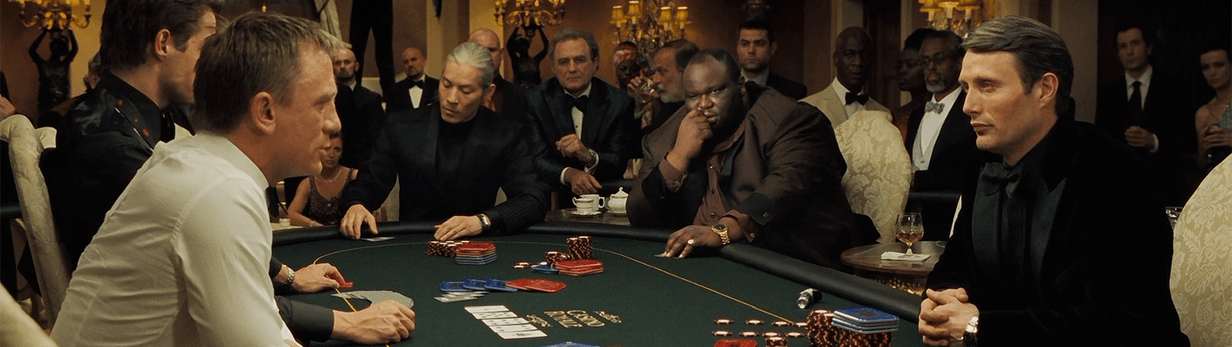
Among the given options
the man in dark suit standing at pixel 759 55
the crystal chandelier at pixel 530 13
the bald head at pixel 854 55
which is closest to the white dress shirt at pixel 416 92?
the crystal chandelier at pixel 530 13

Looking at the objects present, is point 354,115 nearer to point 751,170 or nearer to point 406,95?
point 406,95

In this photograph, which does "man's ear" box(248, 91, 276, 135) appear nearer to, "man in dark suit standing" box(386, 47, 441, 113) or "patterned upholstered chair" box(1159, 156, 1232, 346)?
"patterned upholstered chair" box(1159, 156, 1232, 346)

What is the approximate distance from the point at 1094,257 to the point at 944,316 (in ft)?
1.03

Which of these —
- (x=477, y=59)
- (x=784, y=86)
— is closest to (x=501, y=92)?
(x=784, y=86)

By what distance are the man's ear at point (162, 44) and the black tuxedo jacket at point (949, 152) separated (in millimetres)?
3689

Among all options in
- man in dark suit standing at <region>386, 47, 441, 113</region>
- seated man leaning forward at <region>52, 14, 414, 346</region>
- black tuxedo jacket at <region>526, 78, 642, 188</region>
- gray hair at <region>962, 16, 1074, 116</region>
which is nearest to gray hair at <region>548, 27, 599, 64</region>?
black tuxedo jacket at <region>526, 78, 642, 188</region>

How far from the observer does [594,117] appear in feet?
22.6

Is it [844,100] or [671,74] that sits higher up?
[671,74]

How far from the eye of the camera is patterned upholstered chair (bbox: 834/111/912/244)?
5031 millimetres

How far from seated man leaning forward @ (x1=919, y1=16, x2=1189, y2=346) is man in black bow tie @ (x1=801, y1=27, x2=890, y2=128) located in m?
4.71

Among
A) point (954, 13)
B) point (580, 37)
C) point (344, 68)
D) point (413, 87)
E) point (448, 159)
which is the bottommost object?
point (448, 159)

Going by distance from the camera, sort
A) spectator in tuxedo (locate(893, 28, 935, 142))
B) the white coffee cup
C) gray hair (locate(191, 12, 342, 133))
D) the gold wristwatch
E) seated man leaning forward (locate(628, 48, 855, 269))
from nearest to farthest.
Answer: gray hair (locate(191, 12, 342, 133)), the gold wristwatch, seated man leaning forward (locate(628, 48, 855, 269)), the white coffee cup, spectator in tuxedo (locate(893, 28, 935, 142))

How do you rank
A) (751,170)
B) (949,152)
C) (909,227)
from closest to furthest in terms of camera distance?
1. (909,227)
2. (751,170)
3. (949,152)

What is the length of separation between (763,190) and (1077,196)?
2113 mm
